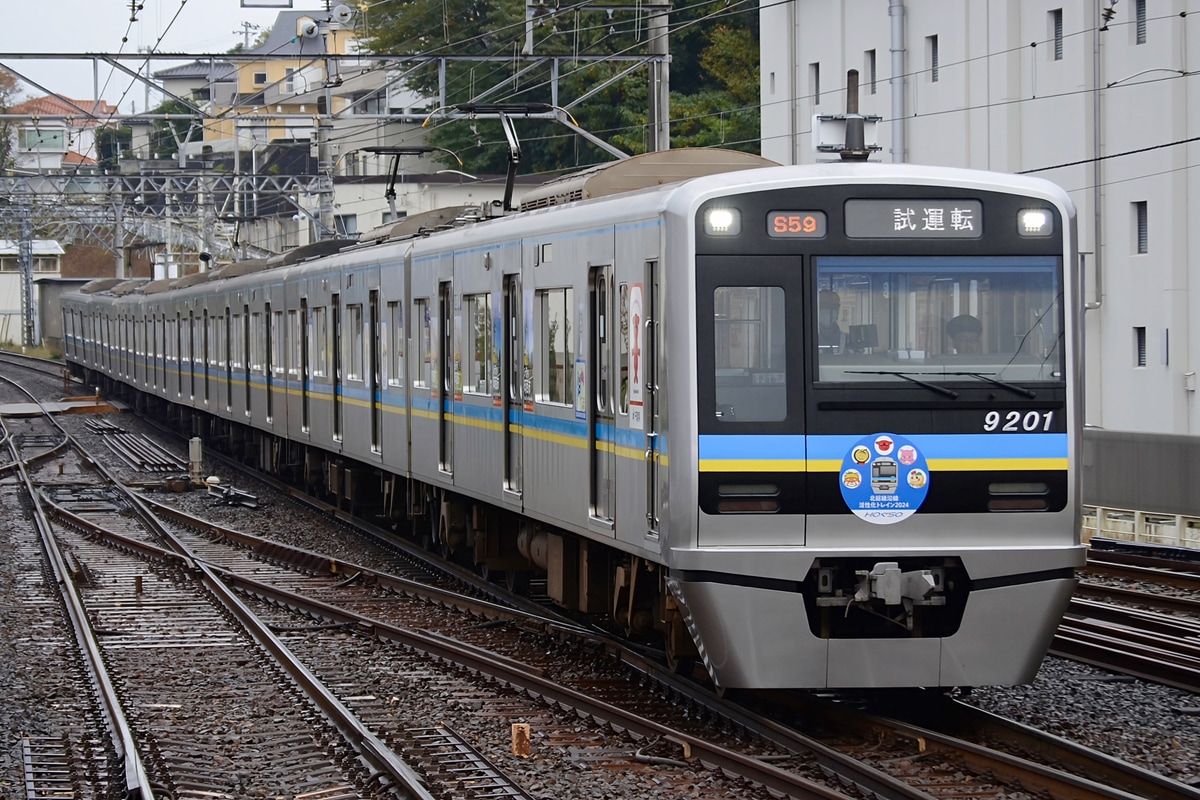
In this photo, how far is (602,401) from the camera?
31.4ft

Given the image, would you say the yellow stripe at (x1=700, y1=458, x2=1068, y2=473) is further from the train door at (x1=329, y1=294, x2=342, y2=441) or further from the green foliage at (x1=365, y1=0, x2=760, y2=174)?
the green foliage at (x1=365, y1=0, x2=760, y2=174)

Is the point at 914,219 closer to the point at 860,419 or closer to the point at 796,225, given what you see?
the point at 796,225

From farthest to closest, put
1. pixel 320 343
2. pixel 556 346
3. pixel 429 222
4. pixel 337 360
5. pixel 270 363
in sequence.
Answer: pixel 270 363, pixel 320 343, pixel 337 360, pixel 429 222, pixel 556 346

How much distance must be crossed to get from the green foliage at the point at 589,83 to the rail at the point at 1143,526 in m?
26.1

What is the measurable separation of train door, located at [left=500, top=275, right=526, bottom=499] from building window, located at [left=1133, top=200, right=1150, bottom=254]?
56.3ft

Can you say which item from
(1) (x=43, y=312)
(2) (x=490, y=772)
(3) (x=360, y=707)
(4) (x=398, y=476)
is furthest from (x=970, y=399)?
(1) (x=43, y=312)

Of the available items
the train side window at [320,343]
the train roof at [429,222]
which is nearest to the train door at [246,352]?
the train side window at [320,343]

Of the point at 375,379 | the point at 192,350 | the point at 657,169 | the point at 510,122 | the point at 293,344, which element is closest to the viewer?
the point at 657,169

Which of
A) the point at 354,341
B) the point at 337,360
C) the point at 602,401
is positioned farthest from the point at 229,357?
the point at 602,401

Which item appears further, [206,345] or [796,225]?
[206,345]

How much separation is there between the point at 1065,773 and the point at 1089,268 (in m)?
Answer: 21.5

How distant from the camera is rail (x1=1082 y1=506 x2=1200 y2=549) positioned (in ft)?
56.6

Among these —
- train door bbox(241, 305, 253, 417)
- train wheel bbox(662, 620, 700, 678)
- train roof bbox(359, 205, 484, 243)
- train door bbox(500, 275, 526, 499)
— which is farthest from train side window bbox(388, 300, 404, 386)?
train door bbox(241, 305, 253, 417)

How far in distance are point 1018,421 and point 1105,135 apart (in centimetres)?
1989
